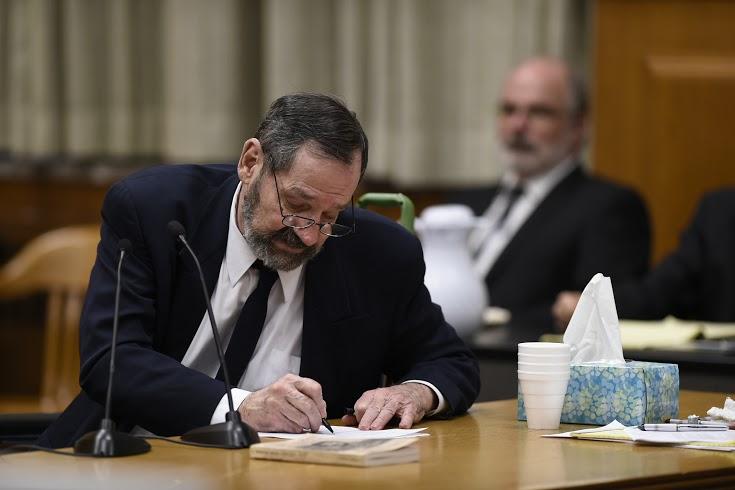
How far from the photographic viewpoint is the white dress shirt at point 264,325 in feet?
8.66

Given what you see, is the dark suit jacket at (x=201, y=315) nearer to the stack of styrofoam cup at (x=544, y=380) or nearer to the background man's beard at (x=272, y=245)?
the background man's beard at (x=272, y=245)

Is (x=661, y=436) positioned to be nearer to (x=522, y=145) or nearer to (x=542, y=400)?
(x=542, y=400)

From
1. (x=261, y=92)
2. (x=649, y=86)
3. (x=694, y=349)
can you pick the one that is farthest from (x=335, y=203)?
(x=261, y=92)

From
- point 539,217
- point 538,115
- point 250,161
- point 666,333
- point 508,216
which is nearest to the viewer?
point 250,161

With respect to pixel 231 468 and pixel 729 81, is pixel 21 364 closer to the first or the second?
pixel 729 81

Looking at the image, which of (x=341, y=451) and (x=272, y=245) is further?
(x=272, y=245)

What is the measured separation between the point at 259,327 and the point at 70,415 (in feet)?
1.33

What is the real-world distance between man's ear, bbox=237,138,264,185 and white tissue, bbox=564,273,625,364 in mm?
675

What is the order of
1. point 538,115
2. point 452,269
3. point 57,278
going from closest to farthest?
point 452,269 → point 57,278 → point 538,115

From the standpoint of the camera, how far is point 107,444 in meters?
2.00

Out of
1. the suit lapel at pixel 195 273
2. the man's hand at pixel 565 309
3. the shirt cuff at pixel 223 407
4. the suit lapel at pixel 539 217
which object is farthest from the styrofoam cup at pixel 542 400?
the suit lapel at pixel 539 217

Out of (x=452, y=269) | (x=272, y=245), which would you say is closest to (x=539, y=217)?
(x=452, y=269)

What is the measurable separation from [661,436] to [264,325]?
846mm

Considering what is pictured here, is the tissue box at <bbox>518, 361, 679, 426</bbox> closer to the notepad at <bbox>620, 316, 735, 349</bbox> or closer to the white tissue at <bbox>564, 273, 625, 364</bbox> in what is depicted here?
the white tissue at <bbox>564, 273, 625, 364</bbox>
